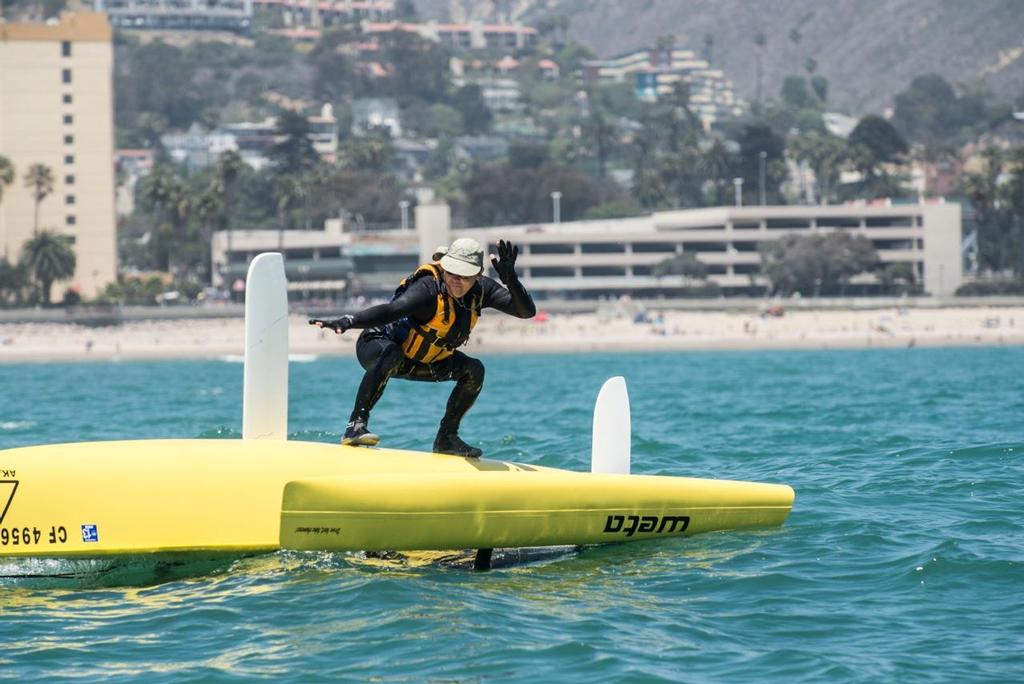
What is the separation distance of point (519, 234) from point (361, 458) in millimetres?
121437

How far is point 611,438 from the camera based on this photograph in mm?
13539

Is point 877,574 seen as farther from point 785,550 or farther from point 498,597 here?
point 498,597

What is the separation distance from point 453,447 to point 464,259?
1.66m

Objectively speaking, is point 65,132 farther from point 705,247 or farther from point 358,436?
point 358,436

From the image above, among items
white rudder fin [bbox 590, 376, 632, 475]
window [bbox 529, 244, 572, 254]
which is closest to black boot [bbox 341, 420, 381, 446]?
white rudder fin [bbox 590, 376, 632, 475]

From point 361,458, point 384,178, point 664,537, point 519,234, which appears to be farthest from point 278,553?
point 384,178

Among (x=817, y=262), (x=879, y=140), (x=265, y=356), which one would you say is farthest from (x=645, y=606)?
(x=879, y=140)

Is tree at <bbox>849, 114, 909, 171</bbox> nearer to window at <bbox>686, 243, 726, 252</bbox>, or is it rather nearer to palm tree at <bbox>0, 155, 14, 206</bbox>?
window at <bbox>686, 243, 726, 252</bbox>

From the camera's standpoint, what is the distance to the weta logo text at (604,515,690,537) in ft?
41.3

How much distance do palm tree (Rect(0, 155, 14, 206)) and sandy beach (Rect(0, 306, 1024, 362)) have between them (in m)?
19.3

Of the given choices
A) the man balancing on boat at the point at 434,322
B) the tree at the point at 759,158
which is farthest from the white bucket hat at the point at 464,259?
the tree at the point at 759,158

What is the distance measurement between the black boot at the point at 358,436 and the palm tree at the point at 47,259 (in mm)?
113113

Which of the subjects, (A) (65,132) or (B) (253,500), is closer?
(B) (253,500)

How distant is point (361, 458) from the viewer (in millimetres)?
12086
